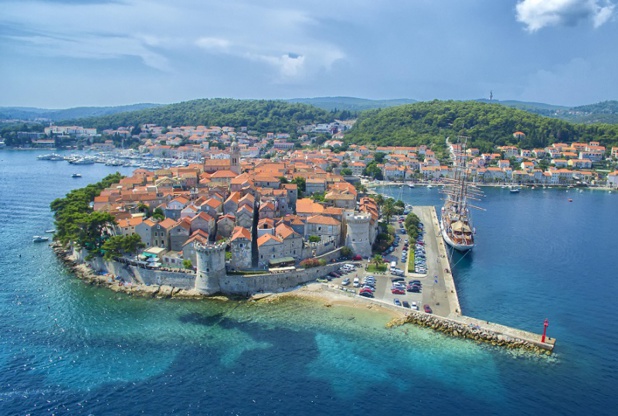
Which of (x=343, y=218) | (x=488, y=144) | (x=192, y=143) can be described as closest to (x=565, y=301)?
(x=343, y=218)

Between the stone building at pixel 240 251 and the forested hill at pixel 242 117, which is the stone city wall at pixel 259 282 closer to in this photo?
the stone building at pixel 240 251

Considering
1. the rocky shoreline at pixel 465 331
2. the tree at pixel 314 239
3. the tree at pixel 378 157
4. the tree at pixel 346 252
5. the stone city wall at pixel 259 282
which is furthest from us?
the tree at pixel 378 157

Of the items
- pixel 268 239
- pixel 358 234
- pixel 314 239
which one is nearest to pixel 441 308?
pixel 358 234

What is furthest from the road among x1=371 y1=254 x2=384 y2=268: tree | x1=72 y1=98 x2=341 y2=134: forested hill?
x1=72 y1=98 x2=341 y2=134: forested hill

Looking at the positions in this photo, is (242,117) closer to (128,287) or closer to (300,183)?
(300,183)

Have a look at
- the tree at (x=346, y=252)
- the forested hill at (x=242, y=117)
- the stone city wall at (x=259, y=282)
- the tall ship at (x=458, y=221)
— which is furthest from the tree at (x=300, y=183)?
the forested hill at (x=242, y=117)

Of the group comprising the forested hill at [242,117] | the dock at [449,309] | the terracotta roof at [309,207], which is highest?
the forested hill at [242,117]
